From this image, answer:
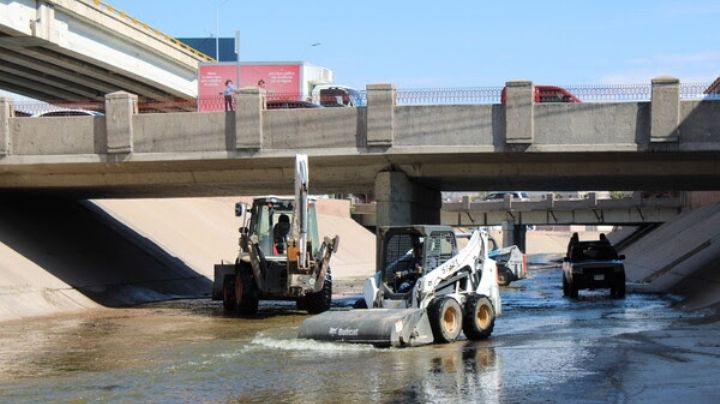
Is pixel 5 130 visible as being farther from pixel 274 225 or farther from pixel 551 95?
pixel 551 95

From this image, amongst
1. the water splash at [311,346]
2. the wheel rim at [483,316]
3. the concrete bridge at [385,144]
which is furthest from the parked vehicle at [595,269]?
the water splash at [311,346]

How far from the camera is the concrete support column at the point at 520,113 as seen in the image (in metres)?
26.3

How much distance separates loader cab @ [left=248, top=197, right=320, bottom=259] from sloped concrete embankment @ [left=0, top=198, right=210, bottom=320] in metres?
6.65

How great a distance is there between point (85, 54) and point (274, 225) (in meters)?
26.9

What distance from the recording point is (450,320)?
720 inches

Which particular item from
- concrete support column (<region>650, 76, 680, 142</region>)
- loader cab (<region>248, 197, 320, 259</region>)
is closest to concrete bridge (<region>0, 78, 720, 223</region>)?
concrete support column (<region>650, 76, 680, 142</region>)

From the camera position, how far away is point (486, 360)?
15.7 metres

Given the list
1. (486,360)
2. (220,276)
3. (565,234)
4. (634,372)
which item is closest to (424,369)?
(486,360)

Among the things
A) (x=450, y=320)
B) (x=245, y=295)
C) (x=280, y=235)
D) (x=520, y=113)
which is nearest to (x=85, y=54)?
(x=280, y=235)

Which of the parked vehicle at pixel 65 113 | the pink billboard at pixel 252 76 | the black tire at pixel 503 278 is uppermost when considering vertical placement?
the pink billboard at pixel 252 76

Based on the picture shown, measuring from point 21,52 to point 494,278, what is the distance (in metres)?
34.7

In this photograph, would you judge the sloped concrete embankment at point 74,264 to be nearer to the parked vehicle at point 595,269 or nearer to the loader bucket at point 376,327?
the loader bucket at point 376,327

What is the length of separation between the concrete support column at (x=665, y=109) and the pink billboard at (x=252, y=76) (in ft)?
80.5

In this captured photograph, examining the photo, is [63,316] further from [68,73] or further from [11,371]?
[68,73]
